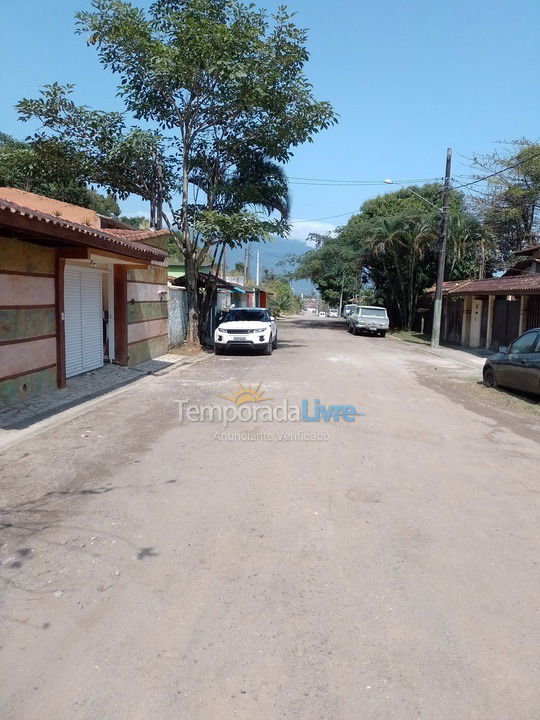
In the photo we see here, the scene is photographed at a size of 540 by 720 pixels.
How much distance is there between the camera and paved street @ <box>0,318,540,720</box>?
2547 mm

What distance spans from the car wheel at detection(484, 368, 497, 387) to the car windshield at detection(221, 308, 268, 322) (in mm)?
8750

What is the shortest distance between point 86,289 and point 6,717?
426 inches

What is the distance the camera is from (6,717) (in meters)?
2.37

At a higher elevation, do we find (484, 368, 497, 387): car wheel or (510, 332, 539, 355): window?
(510, 332, 539, 355): window

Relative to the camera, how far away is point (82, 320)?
1207cm

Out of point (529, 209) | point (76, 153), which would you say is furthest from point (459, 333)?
point (76, 153)

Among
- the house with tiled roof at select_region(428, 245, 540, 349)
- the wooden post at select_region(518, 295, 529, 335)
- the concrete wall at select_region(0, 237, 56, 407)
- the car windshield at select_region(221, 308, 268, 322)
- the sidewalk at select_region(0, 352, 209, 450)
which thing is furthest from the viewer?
the wooden post at select_region(518, 295, 529, 335)

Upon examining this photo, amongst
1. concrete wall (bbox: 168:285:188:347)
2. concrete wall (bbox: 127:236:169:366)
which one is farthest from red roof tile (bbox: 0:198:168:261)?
concrete wall (bbox: 168:285:188:347)

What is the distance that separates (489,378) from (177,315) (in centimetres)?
1138

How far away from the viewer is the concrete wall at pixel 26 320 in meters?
8.52

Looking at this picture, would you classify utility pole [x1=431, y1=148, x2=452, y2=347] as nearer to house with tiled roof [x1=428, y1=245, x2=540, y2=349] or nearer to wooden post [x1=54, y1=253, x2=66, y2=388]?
house with tiled roof [x1=428, y1=245, x2=540, y2=349]

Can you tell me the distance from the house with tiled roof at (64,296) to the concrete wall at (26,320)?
2 centimetres
